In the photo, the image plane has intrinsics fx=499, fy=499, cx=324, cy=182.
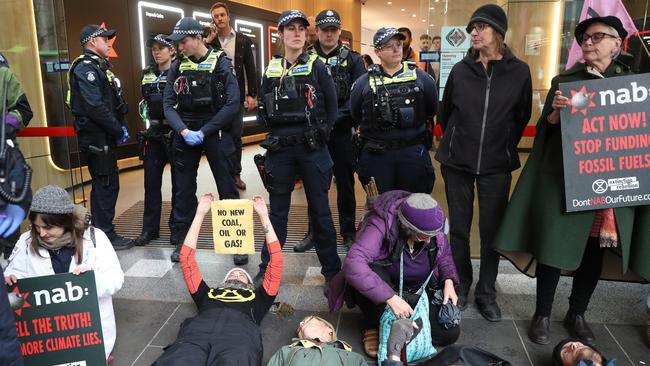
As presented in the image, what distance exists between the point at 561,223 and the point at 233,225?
1696 mm

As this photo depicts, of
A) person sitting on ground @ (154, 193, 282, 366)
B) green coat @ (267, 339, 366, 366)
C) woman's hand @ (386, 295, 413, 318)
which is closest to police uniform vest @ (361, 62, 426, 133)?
person sitting on ground @ (154, 193, 282, 366)

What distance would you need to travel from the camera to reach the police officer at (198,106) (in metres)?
3.55

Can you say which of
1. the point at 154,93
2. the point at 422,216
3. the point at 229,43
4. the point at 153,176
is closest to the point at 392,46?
the point at 422,216

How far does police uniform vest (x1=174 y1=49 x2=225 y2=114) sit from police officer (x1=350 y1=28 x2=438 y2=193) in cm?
102

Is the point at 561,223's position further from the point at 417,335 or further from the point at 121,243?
the point at 121,243

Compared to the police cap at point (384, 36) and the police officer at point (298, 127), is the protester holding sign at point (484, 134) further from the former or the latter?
the police officer at point (298, 127)

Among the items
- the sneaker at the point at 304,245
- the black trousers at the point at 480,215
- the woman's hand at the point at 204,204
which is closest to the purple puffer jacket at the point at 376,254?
the black trousers at the point at 480,215

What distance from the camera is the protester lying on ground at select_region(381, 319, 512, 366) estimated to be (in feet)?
7.15

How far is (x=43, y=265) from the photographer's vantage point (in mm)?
2428

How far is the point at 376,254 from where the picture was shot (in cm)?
255

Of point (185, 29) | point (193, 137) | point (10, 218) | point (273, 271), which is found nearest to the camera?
point (10, 218)

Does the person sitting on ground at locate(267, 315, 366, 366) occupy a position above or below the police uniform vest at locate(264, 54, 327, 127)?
below

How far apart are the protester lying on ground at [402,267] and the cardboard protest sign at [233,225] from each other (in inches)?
22.0

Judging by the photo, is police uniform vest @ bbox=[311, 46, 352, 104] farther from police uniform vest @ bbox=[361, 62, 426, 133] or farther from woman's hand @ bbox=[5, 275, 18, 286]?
woman's hand @ bbox=[5, 275, 18, 286]
